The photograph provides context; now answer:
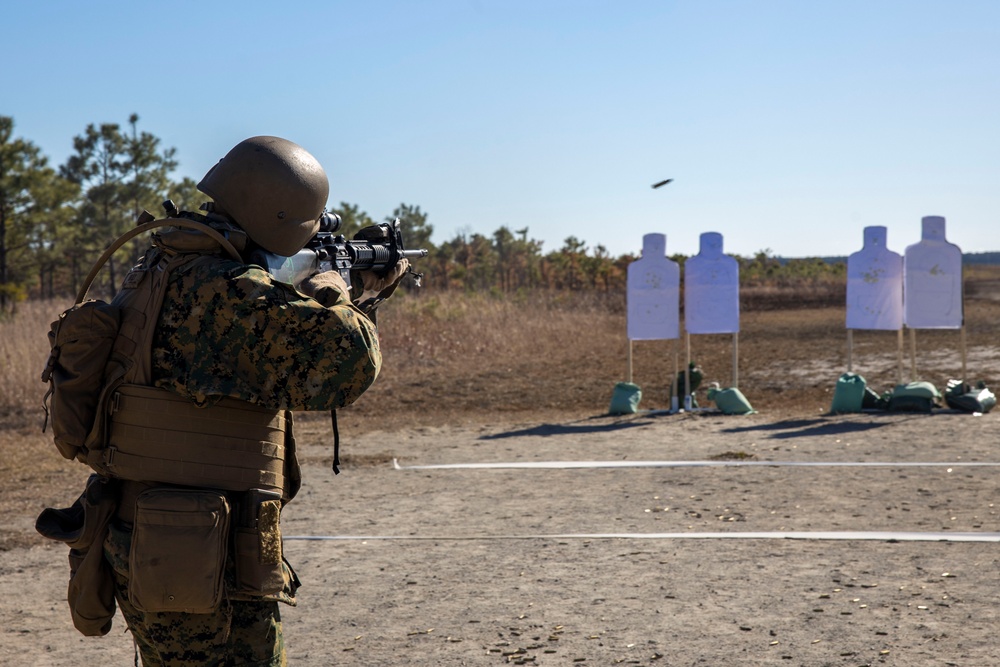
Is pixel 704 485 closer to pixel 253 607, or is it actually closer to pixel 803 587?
pixel 803 587

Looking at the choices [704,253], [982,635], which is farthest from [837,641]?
[704,253]

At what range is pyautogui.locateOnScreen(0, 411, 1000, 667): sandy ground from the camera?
408cm

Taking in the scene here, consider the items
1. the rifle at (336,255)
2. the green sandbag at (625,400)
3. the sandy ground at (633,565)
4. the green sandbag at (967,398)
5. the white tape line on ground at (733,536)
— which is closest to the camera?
the rifle at (336,255)

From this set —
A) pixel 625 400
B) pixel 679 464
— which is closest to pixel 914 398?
pixel 625 400

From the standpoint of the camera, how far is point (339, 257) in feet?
9.98

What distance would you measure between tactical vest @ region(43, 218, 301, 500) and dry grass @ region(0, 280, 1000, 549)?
4.18 m

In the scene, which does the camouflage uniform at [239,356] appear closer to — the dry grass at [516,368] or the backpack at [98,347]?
the backpack at [98,347]

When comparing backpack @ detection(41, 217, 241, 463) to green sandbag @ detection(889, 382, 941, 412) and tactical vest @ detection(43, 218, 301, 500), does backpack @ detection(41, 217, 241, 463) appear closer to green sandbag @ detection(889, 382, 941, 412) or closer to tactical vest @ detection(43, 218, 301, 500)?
tactical vest @ detection(43, 218, 301, 500)

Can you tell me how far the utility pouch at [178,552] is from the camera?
238 centimetres

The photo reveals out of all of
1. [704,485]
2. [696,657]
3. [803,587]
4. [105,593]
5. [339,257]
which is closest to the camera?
[105,593]

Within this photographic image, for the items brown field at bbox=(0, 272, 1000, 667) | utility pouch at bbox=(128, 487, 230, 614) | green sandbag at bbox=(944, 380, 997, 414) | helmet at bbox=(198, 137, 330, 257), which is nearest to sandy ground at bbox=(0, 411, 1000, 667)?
brown field at bbox=(0, 272, 1000, 667)

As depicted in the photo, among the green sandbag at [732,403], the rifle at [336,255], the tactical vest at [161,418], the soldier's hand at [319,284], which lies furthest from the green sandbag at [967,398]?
the tactical vest at [161,418]

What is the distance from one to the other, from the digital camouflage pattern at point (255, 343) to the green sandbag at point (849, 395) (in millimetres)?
8942

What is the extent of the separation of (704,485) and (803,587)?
8.09 feet
